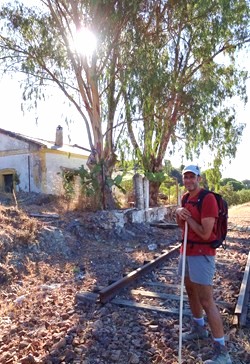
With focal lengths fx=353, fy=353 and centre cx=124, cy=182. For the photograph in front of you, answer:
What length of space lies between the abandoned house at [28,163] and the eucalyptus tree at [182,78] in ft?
25.4

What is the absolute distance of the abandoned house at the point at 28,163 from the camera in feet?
71.7

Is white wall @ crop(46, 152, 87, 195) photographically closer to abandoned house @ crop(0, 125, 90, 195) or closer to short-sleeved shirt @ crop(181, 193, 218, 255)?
abandoned house @ crop(0, 125, 90, 195)

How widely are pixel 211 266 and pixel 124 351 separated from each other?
4.12 ft

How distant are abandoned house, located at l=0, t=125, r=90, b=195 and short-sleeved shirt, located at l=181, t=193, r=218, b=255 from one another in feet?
59.2

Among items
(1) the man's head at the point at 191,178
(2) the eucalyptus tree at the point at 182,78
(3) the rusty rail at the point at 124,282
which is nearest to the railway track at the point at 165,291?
(3) the rusty rail at the point at 124,282

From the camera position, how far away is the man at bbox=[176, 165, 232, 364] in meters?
3.31

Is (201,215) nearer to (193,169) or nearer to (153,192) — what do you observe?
(193,169)

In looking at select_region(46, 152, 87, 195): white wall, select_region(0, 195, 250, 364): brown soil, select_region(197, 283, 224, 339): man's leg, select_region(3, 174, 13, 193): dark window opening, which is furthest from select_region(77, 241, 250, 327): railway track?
select_region(3, 174, 13, 193): dark window opening

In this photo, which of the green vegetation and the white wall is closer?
the green vegetation

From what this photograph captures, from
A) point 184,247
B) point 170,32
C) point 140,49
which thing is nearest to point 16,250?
point 184,247

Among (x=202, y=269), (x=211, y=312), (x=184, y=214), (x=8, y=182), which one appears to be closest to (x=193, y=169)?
(x=184, y=214)

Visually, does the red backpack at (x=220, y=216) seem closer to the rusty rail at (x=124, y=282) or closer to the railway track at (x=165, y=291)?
the railway track at (x=165, y=291)

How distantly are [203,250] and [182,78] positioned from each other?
12455mm

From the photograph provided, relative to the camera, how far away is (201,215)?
3.35 meters
